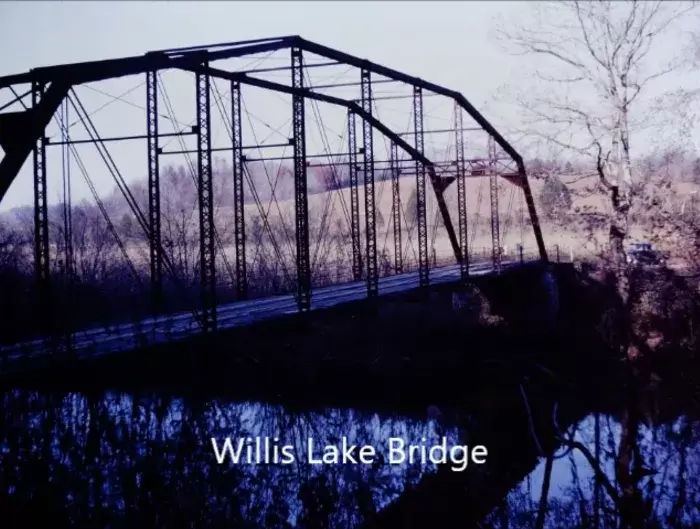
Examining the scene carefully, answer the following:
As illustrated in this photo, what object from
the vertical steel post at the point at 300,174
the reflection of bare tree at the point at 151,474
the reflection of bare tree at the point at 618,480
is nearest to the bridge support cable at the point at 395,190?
the vertical steel post at the point at 300,174

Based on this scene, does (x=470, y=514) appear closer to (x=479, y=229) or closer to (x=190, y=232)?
(x=190, y=232)

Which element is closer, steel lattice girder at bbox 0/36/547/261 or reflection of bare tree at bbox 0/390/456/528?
reflection of bare tree at bbox 0/390/456/528

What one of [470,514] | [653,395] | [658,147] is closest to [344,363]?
[653,395]

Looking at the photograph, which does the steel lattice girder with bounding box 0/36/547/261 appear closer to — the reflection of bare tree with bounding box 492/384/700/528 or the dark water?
the dark water

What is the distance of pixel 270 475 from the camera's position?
35.3ft

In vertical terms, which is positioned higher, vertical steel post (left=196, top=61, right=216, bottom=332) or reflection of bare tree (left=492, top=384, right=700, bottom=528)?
vertical steel post (left=196, top=61, right=216, bottom=332)

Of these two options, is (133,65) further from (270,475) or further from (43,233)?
(270,475)

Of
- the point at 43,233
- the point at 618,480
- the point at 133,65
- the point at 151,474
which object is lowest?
the point at 618,480

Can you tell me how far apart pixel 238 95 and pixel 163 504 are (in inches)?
634

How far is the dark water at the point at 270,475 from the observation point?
8.95 metres

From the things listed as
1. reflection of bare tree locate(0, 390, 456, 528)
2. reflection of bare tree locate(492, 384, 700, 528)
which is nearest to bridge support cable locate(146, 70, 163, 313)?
reflection of bare tree locate(0, 390, 456, 528)

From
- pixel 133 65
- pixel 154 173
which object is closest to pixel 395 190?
pixel 154 173

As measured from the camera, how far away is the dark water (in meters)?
8.95

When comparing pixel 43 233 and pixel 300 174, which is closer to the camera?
pixel 43 233
